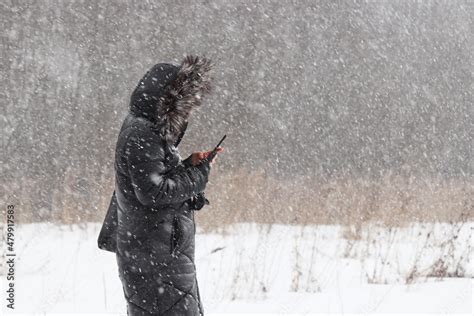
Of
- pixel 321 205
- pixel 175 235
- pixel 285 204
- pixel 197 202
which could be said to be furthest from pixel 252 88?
pixel 175 235

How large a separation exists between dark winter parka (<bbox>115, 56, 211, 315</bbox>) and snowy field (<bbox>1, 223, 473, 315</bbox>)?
2179 mm

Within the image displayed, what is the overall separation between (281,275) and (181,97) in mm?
3375

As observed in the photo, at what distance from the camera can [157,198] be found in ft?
7.86

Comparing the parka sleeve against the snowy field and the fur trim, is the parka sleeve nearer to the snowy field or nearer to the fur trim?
the fur trim

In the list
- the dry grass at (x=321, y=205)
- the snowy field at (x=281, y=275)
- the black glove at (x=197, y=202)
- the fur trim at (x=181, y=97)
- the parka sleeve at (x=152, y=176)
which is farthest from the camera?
the dry grass at (x=321, y=205)

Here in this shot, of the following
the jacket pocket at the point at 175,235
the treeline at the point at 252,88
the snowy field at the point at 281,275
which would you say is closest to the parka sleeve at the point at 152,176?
the jacket pocket at the point at 175,235

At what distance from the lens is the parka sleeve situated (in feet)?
7.82

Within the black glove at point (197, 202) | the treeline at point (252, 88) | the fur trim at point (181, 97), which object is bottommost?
the black glove at point (197, 202)

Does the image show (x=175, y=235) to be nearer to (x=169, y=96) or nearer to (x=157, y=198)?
(x=157, y=198)

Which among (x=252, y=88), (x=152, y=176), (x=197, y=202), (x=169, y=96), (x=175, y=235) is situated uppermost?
(x=252, y=88)

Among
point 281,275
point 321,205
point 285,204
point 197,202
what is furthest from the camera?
point 285,204

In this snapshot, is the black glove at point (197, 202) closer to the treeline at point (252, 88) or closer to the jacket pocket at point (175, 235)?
the jacket pocket at point (175, 235)

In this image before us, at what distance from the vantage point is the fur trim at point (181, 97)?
8.22 feet

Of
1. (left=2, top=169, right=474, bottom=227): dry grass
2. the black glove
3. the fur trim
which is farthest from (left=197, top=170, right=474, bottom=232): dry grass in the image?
the fur trim
